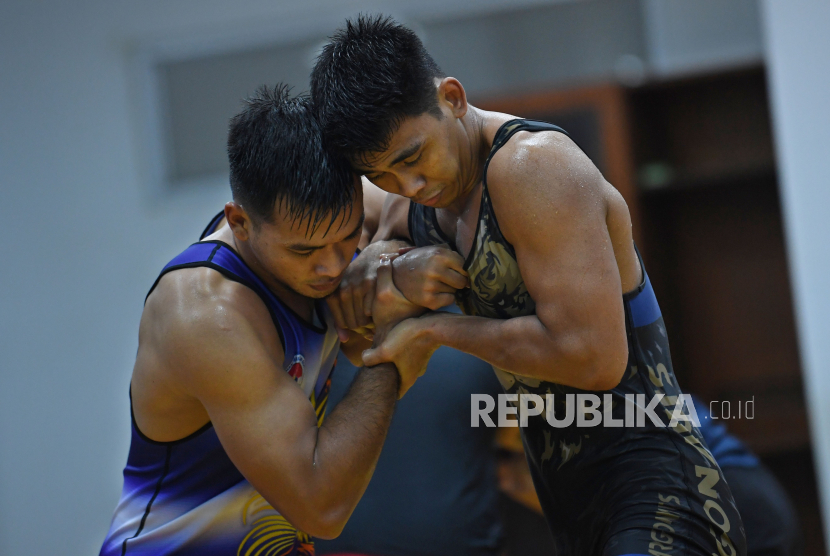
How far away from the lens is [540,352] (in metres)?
1.69

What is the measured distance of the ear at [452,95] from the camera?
5.93ft

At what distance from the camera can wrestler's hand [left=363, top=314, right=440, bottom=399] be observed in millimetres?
1923

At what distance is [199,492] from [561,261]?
3.26 feet

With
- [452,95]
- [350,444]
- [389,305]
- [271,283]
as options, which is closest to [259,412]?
[350,444]

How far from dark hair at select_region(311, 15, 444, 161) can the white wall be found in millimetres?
3157

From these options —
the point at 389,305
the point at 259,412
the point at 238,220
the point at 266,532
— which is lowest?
the point at 266,532

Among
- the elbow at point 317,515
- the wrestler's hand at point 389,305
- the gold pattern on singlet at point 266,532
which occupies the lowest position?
the gold pattern on singlet at point 266,532

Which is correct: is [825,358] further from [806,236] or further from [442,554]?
[442,554]

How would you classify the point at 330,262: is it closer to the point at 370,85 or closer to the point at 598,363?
the point at 370,85

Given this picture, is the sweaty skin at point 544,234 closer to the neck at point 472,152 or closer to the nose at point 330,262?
the neck at point 472,152

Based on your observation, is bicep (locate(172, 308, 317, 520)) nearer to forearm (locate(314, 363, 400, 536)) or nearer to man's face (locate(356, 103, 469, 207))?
forearm (locate(314, 363, 400, 536))

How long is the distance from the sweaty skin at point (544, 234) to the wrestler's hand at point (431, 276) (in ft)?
0.25

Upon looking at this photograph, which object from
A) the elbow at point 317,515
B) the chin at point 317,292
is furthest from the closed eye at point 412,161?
the elbow at point 317,515

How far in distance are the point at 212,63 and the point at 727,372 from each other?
382cm
